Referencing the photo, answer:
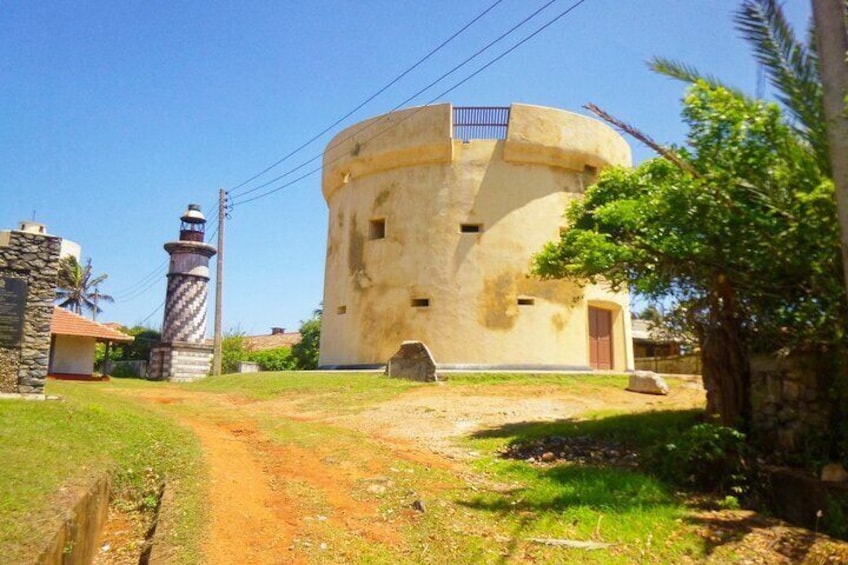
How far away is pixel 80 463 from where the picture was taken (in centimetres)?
650

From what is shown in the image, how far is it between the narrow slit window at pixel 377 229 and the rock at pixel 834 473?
51.6ft

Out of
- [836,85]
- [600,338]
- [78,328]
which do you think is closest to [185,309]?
[78,328]

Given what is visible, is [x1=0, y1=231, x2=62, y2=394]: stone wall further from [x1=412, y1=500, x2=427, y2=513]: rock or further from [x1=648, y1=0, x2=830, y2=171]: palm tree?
[x1=648, y1=0, x2=830, y2=171]: palm tree

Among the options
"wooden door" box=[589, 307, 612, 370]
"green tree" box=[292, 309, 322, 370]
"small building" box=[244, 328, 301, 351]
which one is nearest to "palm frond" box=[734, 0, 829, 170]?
"wooden door" box=[589, 307, 612, 370]

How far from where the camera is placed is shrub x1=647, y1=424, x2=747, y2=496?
638 cm

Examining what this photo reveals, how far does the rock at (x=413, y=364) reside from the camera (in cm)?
1599

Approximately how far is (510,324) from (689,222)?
11956 millimetres

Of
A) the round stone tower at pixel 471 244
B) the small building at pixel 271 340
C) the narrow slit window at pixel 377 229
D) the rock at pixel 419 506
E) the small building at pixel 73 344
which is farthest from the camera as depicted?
the small building at pixel 271 340

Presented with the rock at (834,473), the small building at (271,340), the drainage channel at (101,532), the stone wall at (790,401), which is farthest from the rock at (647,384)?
the small building at (271,340)

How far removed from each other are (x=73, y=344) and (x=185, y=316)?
861cm

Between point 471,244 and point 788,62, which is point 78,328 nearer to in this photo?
point 471,244

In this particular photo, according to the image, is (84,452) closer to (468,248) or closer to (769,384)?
(769,384)

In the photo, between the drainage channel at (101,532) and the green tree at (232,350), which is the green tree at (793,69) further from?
the green tree at (232,350)

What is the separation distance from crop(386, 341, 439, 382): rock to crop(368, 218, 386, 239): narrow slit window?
5.17 meters
